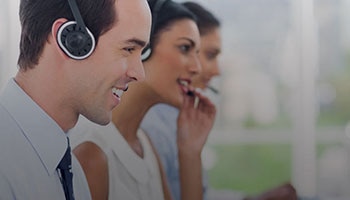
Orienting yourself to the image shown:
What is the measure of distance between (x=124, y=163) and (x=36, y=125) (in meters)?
0.35

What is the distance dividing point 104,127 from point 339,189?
87cm

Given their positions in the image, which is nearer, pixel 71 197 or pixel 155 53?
pixel 71 197

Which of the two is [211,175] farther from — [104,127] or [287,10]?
[287,10]

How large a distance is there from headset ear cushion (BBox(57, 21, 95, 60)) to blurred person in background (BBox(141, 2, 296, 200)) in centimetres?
37

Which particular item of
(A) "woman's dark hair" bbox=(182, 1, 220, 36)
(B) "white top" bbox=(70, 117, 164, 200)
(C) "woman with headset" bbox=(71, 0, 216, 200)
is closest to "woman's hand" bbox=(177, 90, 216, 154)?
(C) "woman with headset" bbox=(71, 0, 216, 200)

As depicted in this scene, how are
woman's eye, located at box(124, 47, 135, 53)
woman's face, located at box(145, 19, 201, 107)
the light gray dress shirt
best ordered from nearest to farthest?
the light gray dress shirt
woman's eye, located at box(124, 47, 135, 53)
woman's face, located at box(145, 19, 201, 107)

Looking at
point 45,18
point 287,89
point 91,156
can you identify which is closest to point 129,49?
point 45,18

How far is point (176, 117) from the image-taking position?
2.02m

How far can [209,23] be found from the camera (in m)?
1.96

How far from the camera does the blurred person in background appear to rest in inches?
76.9

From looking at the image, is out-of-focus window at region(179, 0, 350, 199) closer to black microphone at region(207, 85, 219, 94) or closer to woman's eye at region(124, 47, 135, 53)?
black microphone at region(207, 85, 219, 94)

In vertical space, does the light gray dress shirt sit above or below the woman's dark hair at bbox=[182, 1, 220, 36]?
below

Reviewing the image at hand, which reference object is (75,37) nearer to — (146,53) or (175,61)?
(146,53)

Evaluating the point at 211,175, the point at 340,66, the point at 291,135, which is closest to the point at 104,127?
the point at 211,175
